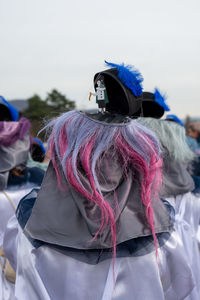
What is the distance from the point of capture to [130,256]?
48.1 inches

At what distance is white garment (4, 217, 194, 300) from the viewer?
1.17 m

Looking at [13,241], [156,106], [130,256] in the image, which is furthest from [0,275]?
[156,106]

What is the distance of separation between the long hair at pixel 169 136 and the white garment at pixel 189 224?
0.97 ft

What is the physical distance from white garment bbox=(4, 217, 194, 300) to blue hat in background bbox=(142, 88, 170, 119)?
1.33m

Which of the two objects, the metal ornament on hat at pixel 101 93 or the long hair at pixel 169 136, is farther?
the long hair at pixel 169 136

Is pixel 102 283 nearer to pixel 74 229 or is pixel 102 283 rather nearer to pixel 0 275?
pixel 74 229

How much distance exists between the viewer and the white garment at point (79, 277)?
3.84ft

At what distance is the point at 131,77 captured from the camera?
1284mm

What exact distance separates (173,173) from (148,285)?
108cm

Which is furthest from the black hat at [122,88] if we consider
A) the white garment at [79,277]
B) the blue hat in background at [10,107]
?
the blue hat in background at [10,107]

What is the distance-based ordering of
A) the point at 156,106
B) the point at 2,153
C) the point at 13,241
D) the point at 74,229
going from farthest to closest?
the point at 156,106, the point at 2,153, the point at 13,241, the point at 74,229

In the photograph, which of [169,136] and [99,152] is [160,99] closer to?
[169,136]

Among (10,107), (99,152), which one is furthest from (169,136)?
(10,107)

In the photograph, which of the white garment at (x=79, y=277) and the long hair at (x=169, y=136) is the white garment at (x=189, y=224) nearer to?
the long hair at (x=169, y=136)
